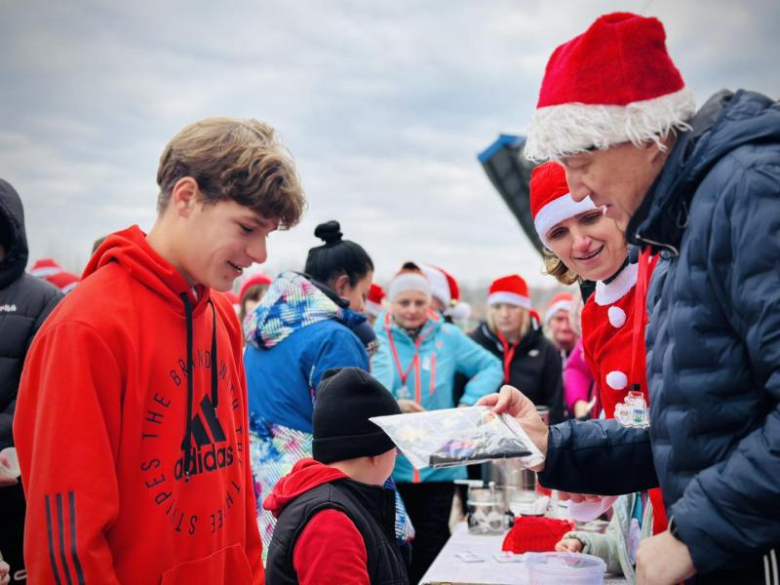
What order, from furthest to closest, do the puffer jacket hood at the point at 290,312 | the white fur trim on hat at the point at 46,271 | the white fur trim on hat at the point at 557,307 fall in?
the white fur trim on hat at the point at 557,307 → the white fur trim on hat at the point at 46,271 → the puffer jacket hood at the point at 290,312

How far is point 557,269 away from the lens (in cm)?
306

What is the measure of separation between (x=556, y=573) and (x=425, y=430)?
3.68 ft

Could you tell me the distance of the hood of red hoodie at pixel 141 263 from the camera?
1856 millimetres

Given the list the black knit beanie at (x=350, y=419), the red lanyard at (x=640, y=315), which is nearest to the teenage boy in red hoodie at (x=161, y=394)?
the black knit beanie at (x=350, y=419)

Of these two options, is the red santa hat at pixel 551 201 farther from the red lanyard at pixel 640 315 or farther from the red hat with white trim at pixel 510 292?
the red hat with white trim at pixel 510 292

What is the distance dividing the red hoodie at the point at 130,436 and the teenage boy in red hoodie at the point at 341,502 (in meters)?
0.20

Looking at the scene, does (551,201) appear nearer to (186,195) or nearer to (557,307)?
(186,195)

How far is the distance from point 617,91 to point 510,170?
21640mm

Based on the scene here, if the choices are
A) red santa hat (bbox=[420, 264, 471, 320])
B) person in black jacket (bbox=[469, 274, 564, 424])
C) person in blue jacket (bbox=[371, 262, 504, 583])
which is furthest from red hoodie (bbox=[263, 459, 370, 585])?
red santa hat (bbox=[420, 264, 471, 320])

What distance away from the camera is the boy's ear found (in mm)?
1944

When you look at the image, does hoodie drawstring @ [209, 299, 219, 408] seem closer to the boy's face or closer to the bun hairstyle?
the boy's face

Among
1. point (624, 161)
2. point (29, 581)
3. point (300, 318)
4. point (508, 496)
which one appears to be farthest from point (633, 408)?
point (508, 496)

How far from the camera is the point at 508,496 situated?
4008 mm

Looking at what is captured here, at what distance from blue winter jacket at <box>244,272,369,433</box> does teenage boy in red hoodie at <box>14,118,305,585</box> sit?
121 centimetres
